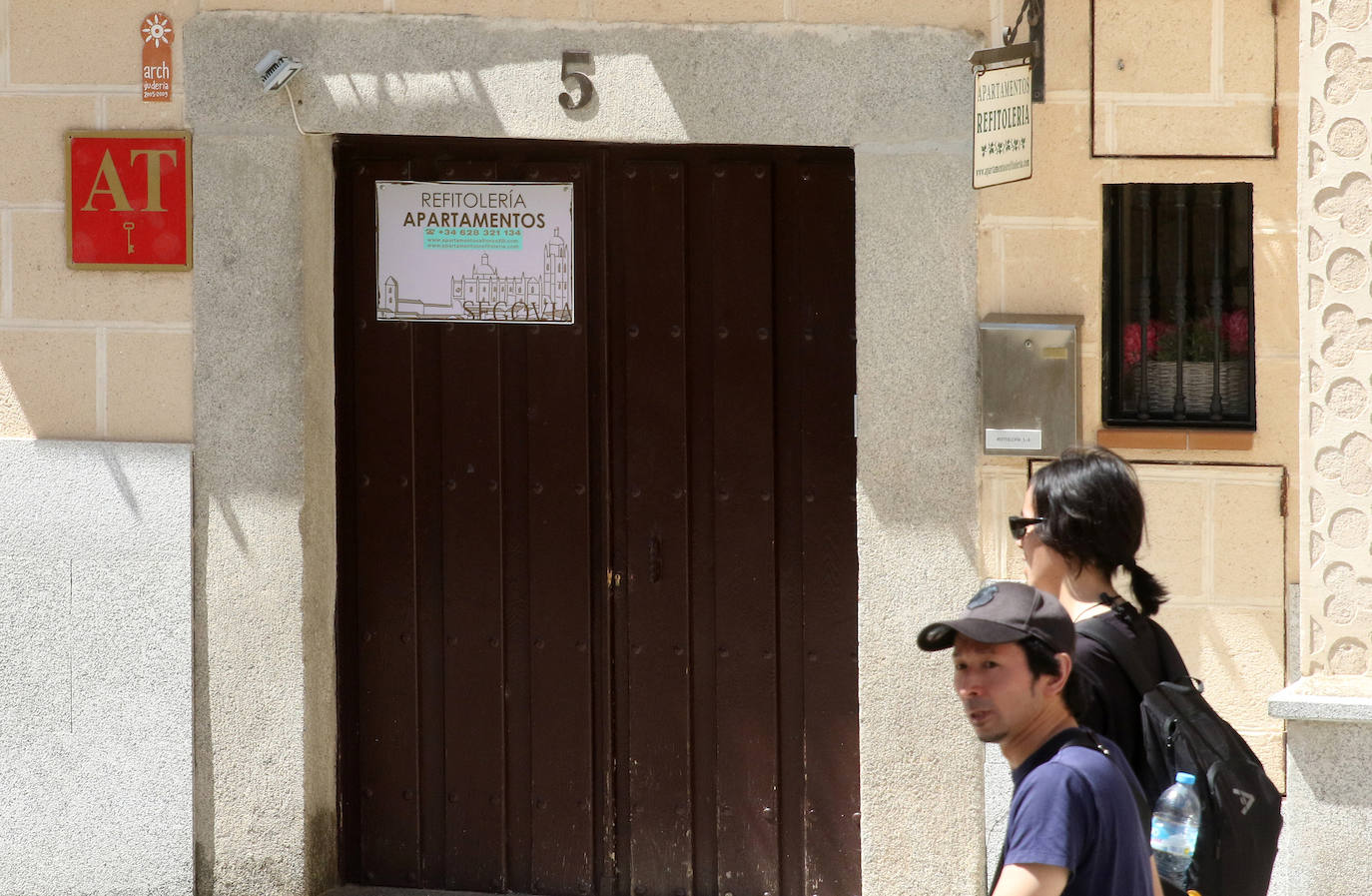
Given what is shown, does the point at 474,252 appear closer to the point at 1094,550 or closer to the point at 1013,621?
the point at 1094,550

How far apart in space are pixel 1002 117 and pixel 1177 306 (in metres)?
0.87

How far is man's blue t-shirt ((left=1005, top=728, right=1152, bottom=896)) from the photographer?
95.6 inches

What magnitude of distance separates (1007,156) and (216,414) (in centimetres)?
275

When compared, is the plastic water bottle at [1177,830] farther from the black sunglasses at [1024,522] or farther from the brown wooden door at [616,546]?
the brown wooden door at [616,546]

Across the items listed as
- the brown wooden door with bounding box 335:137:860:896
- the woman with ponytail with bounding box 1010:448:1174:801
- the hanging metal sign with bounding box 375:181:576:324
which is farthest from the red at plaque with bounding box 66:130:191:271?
the woman with ponytail with bounding box 1010:448:1174:801

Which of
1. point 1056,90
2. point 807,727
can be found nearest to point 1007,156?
point 1056,90

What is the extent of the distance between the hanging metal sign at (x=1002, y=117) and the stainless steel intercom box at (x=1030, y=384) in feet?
1.55

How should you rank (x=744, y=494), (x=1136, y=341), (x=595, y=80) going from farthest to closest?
(x=744, y=494), (x=595, y=80), (x=1136, y=341)

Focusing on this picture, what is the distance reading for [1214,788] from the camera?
2.87 metres

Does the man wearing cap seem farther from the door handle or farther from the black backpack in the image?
the door handle

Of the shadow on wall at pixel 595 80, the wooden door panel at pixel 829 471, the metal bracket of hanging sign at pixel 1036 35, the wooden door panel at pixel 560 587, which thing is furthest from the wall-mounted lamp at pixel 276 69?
the metal bracket of hanging sign at pixel 1036 35

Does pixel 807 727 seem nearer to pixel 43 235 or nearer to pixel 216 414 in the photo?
pixel 216 414

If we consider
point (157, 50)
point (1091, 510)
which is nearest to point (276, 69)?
point (157, 50)

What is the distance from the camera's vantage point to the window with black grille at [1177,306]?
5.04 m
